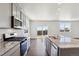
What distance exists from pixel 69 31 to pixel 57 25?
1546mm

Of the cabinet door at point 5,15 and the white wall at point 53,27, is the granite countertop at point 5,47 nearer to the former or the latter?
the cabinet door at point 5,15

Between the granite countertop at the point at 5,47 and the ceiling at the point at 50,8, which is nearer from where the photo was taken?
the granite countertop at the point at 5,47

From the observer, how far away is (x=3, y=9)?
2.92m

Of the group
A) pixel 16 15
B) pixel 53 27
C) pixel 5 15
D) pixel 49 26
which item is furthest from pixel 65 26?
pixel 5 15

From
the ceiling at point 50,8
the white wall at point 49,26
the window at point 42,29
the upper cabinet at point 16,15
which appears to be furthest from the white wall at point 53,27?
the upper cabinet at point 16,15

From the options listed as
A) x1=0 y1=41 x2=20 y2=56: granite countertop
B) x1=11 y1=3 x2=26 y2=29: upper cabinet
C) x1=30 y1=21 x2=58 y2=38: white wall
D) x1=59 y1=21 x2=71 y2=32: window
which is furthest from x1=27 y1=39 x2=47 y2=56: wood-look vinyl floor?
x1=59 y1=21 x2=71 y2=32: window

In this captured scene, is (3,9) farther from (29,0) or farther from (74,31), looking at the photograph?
(74,31)

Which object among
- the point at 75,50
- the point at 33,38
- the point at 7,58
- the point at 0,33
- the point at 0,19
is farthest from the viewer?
the point at 33,38

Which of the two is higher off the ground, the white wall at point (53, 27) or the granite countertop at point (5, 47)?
the white wall at point (53, 27)

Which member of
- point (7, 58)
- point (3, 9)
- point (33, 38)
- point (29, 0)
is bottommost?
point (33, 38)

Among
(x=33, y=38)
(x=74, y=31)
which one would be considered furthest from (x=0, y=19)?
(x=74, y=31)

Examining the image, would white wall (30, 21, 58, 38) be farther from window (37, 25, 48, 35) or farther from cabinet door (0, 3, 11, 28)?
cabinet door (0, 3, 11, 28)

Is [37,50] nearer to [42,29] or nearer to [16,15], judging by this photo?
[16,15]

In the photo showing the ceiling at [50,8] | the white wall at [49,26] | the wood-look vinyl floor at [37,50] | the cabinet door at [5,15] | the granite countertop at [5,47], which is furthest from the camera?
the white wall at [49,26]
